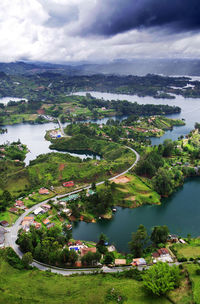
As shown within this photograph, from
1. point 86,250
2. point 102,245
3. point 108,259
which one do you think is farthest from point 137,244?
point 86,250

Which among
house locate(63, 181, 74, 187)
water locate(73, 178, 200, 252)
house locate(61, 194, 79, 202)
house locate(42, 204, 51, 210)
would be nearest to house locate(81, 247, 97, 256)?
water locate(73, 178, 200, 252)

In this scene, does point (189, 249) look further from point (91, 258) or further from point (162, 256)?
point (91, 258)

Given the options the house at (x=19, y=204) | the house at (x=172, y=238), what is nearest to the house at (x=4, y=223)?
the house at (x=19, y=204)

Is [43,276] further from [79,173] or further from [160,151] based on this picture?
[160,151]

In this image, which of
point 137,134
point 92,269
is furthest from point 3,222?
point 137,134

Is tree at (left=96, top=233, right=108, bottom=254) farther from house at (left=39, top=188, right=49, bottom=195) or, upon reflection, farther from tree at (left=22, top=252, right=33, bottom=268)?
house at (left=39, top=188, right=49, bottom=195)
